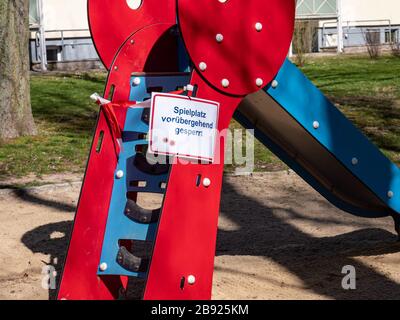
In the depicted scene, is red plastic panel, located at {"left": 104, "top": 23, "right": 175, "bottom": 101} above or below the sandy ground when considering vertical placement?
above

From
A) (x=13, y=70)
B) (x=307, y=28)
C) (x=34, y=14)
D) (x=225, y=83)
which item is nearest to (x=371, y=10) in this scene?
(x=307, y=28)

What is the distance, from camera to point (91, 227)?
403cm

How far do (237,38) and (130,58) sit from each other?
700mm

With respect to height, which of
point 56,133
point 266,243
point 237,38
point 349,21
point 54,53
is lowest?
Result: point 54,53

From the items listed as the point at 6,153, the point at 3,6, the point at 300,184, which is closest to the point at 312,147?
the point at 300,184

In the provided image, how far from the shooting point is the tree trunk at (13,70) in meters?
9.44

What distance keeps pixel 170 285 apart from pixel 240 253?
5.72 ft

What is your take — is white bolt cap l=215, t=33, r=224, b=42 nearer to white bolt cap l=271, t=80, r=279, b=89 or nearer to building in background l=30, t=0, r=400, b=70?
white bolt cap l=271, t=80, r=279, b=89

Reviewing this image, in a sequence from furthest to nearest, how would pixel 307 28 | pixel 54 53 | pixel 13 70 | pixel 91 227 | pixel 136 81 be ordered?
pixel 54 53, pixel 307 28, pixel 13 70, pixel 136 81, pixel 91 227

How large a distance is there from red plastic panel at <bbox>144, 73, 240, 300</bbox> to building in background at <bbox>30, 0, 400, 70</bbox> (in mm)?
14930

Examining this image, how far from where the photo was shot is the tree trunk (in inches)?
372

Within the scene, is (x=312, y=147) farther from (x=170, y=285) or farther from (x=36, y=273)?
(x=36, y=273)

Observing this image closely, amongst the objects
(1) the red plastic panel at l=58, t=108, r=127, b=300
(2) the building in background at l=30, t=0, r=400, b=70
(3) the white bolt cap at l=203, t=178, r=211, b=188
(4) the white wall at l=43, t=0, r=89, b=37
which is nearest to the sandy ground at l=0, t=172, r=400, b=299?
(1) the red plastic panel at l=58, t=108, r=127, b=300

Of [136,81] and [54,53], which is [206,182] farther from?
[54,53]
